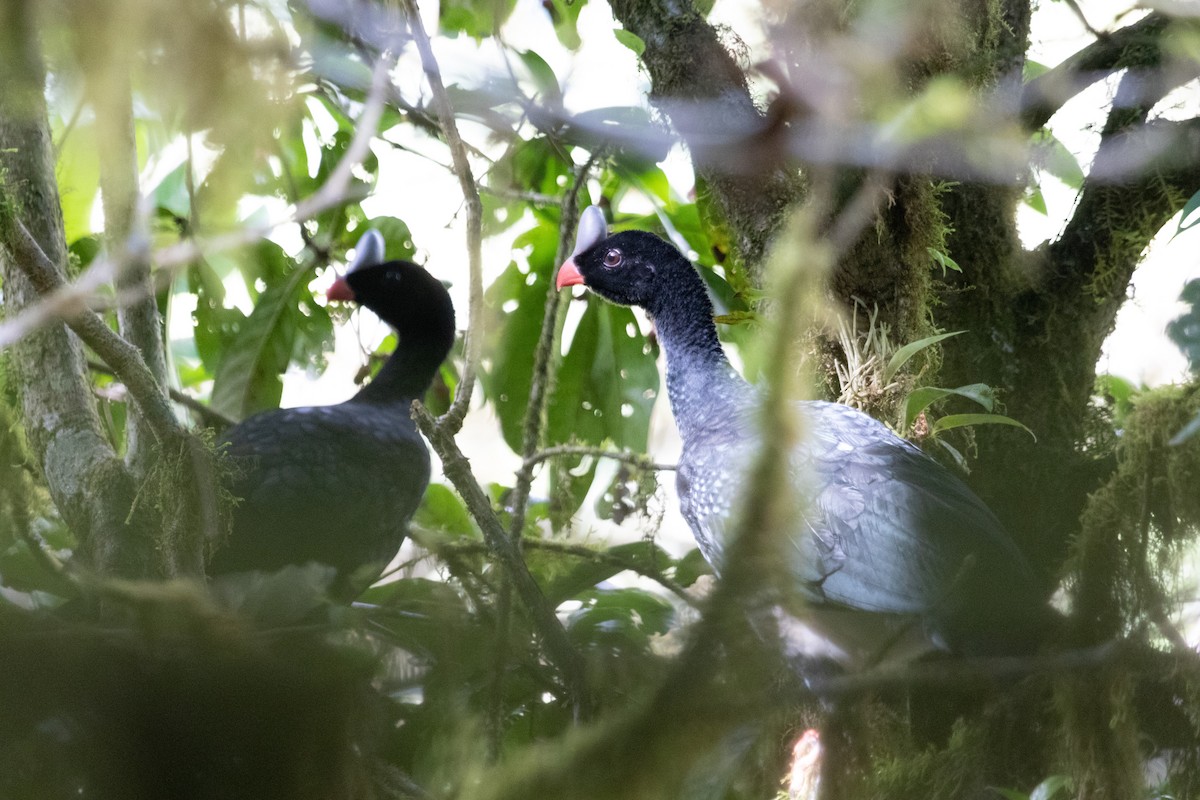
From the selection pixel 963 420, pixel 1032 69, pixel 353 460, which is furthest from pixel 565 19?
pixel 1032 69

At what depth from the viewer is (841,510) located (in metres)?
1.05

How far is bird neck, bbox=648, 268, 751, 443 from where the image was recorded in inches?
51.8

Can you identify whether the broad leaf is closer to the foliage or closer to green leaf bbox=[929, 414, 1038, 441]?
the foliage

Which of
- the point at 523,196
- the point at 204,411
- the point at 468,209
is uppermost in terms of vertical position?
the point at 523,196

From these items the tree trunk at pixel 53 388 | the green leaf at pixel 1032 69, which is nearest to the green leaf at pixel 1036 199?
the green leaf at pixel 1032 69

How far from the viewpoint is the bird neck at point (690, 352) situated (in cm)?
132

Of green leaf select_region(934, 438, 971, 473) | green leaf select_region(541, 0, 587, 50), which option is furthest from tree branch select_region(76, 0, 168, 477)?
green leaf select_region(934, 438, 971, 473)

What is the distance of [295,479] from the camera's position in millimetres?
864

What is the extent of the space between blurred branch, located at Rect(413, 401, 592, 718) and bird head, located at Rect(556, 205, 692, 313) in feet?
1.46

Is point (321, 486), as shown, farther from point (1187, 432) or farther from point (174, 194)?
point (1187, 432)

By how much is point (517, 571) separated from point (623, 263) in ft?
2.73

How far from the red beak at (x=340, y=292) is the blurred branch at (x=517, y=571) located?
372mm

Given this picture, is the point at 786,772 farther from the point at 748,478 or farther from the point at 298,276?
the point at 298,276

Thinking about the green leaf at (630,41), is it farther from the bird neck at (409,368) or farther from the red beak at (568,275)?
the bird neck at (409,368)
